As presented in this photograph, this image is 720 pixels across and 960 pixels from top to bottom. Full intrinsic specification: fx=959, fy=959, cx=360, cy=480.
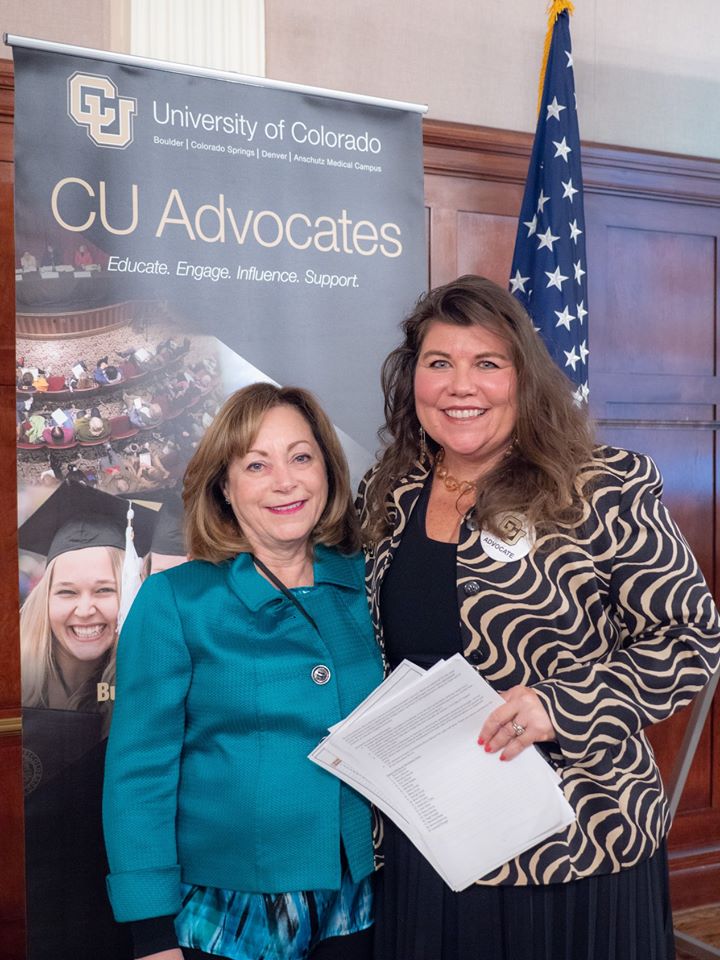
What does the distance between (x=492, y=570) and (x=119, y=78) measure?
5.11 ft

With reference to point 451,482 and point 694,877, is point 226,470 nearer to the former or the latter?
point 451,482

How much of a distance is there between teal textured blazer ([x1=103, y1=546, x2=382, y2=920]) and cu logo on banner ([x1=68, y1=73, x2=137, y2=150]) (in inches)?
47.1

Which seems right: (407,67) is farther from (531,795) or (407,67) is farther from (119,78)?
(531,795)

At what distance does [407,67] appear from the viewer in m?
3.51

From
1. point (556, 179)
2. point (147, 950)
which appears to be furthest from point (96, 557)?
point (556, 179)

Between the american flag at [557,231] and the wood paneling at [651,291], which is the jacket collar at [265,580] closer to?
the american flag at [557,231]

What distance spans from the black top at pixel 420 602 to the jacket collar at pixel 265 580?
96 millimetres

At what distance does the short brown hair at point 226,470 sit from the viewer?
182cm

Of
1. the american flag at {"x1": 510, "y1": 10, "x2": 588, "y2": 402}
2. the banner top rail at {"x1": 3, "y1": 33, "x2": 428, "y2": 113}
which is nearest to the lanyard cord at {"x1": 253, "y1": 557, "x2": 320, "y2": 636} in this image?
the banner top rail at {"x1": 3, "y1": 33, "x2": 428, "y2": 113}

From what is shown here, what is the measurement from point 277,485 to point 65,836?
1.17 meters

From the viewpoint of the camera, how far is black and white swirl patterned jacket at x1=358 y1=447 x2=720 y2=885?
1.62 meters

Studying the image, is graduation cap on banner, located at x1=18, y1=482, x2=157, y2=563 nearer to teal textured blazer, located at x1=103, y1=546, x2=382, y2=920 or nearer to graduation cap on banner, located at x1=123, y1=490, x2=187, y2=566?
graduation cap on banner, located at x1=123, y1=490, x2=187, y2=566

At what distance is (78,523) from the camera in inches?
93.3

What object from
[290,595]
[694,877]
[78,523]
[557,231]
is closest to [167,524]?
[78,523]
